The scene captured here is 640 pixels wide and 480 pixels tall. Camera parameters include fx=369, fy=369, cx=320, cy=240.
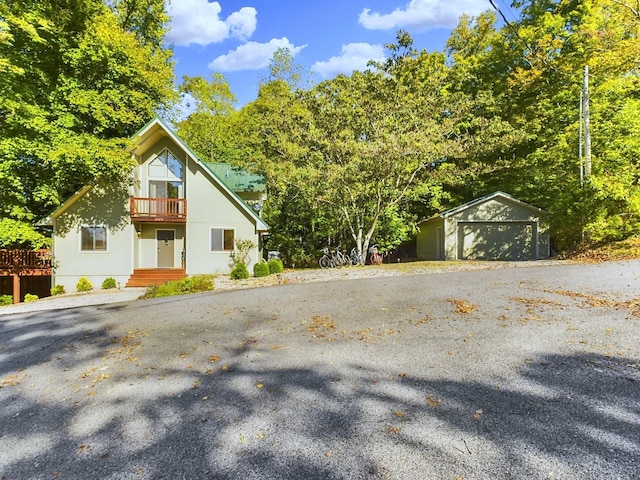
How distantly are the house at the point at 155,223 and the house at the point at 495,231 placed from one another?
10.3 metres

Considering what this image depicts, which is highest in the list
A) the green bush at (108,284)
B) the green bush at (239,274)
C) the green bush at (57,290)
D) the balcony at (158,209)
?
the balcony at (158,209)

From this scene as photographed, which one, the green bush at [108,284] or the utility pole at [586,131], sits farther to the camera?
the utility pole at [586,131]

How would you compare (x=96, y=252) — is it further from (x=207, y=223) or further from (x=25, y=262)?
(x=207, y=223)

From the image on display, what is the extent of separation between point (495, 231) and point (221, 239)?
563 inches

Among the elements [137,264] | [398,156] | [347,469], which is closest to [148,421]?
[347,469]

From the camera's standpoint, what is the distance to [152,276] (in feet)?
53.5

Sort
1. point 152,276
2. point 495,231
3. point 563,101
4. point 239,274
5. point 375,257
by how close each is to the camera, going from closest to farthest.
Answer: point 239,274 < point 152,276 < point 375,257 < point 495,231 < point 563,101

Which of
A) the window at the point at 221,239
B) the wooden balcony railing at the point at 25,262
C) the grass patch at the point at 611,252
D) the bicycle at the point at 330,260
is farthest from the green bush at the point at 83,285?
the grass patch at the point at 611,252

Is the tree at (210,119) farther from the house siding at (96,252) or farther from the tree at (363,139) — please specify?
the house siding at (96,252)

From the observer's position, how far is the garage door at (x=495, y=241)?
19656 mm

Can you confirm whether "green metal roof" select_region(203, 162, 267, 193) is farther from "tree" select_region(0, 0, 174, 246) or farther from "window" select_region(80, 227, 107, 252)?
"window" select_region(80, 227, 107, 252)

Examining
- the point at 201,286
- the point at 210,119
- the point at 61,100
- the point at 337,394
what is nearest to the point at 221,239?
the point at 201,286

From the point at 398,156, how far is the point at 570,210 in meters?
7.67

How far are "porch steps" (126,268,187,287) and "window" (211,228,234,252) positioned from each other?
5.99 feet
